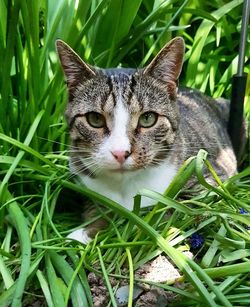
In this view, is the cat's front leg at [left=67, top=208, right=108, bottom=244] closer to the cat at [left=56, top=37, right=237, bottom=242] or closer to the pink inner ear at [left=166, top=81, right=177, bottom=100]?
the cat at [left=56, top=37, right=237, bottom=242]

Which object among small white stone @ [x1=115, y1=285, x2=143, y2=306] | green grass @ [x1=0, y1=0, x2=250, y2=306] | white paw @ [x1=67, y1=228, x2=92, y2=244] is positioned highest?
green grass @ [x1=0, y1=0, x2=250, y2=306]

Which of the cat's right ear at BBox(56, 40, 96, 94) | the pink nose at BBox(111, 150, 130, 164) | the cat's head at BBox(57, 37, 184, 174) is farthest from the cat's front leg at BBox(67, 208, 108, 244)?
the cat's right ear at BBox(56, 40, 96, 94)

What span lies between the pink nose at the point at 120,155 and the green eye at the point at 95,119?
124mm

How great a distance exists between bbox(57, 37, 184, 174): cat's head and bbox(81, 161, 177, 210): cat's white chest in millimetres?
39

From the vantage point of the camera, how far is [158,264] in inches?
50.1

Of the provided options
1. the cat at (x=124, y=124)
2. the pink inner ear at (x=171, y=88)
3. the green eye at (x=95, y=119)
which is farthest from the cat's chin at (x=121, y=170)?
the pink inner ear at (x=171, y=88)

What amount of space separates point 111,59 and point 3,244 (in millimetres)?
900

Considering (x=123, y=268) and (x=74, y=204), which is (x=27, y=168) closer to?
(x=74, y=204)

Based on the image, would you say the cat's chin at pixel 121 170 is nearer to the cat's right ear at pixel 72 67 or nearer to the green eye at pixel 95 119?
the green eye at pixel 95 119

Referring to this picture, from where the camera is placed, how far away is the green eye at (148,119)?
58.2 inches

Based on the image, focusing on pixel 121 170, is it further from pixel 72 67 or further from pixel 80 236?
pixel 72 67

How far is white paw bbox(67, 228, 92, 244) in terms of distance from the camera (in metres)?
1.44

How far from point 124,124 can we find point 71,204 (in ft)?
1.45

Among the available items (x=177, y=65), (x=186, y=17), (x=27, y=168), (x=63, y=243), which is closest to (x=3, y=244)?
(x=63, y=243)
